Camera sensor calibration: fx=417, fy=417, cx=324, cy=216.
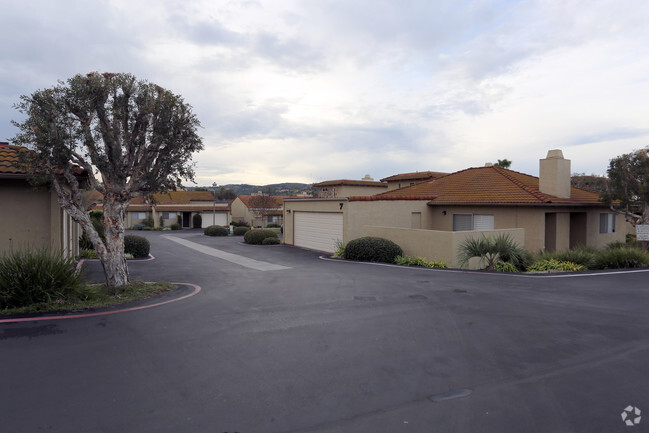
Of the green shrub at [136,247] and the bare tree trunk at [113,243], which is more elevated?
the bare tree trunk at [113,243]

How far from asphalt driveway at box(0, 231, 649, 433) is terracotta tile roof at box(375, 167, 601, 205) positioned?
11.3 meters

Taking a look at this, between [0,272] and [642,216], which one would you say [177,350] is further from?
[642,216]

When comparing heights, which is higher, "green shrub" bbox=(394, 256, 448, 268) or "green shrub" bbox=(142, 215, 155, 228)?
"green shrub" bbox=(142, 215, 155, 228)

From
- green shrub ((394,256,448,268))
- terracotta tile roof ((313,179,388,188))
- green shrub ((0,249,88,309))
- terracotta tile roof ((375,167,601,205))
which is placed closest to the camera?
green shrub ((0,249,88,309))

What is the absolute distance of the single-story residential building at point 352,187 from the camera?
55.1 m

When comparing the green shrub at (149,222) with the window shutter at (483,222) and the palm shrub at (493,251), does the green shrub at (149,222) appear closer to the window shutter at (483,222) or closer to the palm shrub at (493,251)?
Result: the window shutter at (483,222)

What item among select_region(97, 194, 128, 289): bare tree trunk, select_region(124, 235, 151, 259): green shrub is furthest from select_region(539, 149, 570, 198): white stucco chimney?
select_region(124, 235, 151, 259): green shrub

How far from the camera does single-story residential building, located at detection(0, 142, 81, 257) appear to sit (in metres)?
11.9

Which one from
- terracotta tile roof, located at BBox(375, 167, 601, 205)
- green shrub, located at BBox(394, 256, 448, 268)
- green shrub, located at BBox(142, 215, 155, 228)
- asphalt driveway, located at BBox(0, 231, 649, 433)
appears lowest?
asphalt driveway, located at BBox(0, 231, 649, 433)

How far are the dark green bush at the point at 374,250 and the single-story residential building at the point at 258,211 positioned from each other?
44195 mm

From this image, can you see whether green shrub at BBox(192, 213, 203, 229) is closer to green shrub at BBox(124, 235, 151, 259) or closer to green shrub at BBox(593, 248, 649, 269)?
green shrub at BBox(124, 235, 151, 259)

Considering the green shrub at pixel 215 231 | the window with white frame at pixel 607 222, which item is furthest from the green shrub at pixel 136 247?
the window with white frame at pixel 607 222

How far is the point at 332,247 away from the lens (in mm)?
24391

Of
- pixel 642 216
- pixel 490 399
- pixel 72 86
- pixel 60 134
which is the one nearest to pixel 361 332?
pixel 490 399
